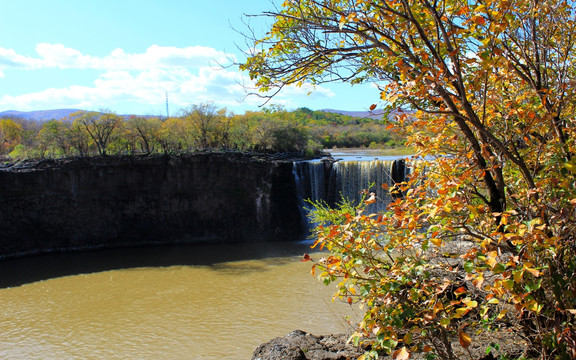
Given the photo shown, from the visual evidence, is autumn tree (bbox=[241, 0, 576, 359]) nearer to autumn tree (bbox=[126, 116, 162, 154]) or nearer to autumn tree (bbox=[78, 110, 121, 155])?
autumn tree (bbox=[78, 110, 121, 155])

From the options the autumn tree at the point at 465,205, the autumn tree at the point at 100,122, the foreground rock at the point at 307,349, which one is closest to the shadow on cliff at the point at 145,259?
the autumn tree at the point at 100,122

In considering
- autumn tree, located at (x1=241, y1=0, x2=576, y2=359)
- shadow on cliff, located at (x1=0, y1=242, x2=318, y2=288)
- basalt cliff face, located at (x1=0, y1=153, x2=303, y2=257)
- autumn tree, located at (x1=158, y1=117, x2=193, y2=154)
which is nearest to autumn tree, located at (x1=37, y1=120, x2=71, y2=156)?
autumn tree, located at (x1=158, y1=117, x2=193, y2=154)

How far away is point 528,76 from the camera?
396cm

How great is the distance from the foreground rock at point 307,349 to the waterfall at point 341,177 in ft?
52.0

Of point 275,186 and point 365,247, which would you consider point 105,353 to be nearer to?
point 365,247

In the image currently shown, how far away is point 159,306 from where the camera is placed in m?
14.3

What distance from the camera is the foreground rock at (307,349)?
5473 mm

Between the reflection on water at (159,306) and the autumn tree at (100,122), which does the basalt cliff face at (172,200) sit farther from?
the autumn tree at (100,122)

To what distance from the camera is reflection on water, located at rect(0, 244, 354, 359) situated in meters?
11.4

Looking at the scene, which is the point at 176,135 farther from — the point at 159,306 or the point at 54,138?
the point at 159,306

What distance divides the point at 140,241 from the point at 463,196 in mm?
23847

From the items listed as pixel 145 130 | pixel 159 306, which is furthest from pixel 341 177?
pixel 145 130

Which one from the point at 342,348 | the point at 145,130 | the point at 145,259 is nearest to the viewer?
the point at 342,348

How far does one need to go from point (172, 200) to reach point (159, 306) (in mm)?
11638
